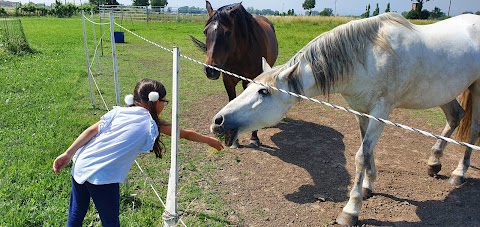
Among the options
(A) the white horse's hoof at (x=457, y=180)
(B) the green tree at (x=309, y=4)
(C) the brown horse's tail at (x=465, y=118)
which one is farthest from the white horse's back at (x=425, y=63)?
(B) the green tree at (x=309, y=4)

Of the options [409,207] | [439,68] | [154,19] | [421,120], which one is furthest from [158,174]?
[154,19]

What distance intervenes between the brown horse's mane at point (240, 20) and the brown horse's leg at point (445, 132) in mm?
2754

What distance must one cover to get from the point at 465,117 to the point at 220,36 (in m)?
3.29

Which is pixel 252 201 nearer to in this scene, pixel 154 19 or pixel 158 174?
pixel 158 174

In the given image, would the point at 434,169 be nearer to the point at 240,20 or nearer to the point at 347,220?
the point at 347,220

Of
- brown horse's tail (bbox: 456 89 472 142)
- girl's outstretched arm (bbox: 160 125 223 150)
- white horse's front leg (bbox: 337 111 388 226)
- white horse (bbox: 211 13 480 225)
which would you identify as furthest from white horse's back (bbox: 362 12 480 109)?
girl's outstretched arm (bbox: 160 125 223 150)

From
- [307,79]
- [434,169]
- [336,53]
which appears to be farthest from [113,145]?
[434,169]

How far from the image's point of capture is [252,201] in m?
3.69

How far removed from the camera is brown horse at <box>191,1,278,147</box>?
15.6 ft

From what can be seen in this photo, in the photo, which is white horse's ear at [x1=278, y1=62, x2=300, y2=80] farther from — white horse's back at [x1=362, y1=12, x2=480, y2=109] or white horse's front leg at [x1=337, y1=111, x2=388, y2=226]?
white horse's front leg at [x1=337, y1=111, x2=388, y2=226]

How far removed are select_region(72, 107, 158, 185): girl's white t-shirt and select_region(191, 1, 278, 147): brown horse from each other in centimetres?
228

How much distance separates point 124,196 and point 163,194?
39 cm

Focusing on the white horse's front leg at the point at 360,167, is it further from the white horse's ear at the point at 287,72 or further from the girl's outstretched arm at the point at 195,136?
the girl's outstretched arm at the point at 195,136

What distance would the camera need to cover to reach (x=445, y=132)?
4.66m
